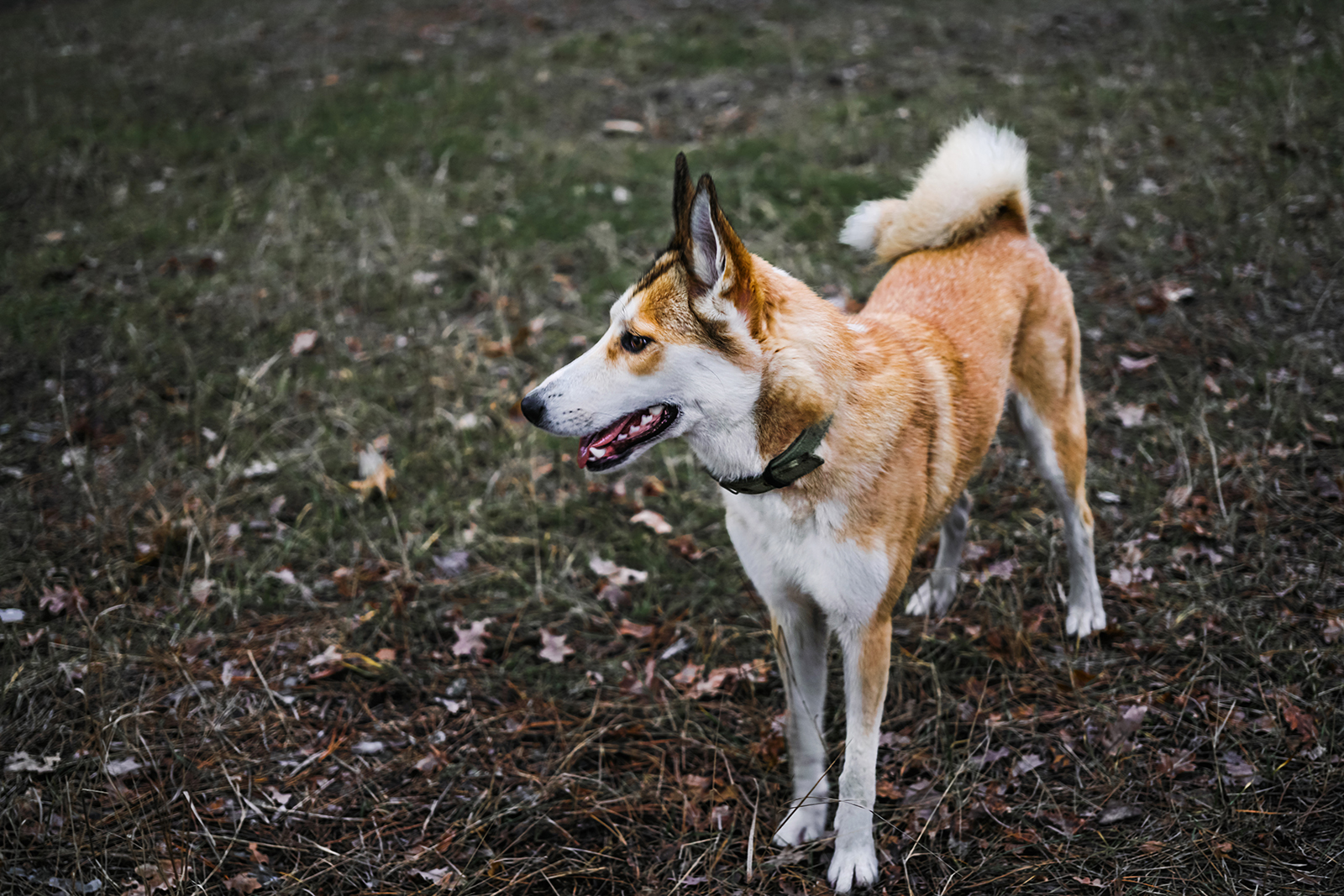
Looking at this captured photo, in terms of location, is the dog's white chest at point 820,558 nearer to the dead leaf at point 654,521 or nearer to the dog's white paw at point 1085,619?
the dog's white paw at point 1085,619

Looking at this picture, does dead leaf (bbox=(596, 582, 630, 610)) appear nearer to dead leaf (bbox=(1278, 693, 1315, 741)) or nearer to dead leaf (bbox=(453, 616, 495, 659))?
dead leaf (bbox=(453, 616, 495, 659))

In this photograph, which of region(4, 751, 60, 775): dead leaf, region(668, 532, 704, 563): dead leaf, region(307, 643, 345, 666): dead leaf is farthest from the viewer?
region(668, 532, 704, 563): dead leaf

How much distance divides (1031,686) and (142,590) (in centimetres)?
380

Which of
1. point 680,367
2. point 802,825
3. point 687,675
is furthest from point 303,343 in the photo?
point 802,825

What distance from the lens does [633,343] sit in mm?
2492

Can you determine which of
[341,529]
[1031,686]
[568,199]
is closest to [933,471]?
[1031,686]

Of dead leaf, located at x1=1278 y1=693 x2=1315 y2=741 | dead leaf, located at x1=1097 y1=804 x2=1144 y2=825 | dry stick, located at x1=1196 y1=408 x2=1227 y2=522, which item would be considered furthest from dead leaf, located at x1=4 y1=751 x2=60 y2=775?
dry stick, located at x1=1196 y1=408 x2=1227 y2=522

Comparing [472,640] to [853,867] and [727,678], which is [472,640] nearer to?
[727,678]

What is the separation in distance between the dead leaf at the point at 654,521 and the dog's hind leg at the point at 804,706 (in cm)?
143

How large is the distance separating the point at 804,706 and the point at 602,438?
1.11m

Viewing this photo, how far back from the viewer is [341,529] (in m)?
4.32

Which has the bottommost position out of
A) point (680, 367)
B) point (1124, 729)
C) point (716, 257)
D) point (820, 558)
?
point (1124, 729)

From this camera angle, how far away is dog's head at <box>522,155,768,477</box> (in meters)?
2.33

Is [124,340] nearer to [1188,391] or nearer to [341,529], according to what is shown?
[341,529]
